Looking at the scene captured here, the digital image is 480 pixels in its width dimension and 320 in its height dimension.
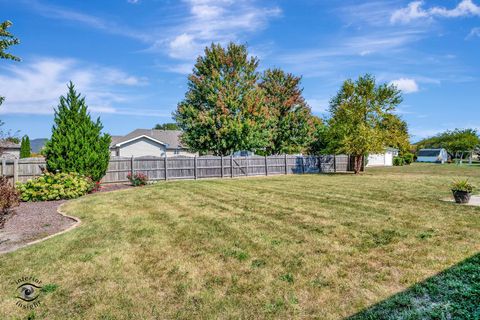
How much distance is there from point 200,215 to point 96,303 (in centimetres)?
503

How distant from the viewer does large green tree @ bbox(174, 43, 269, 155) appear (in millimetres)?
26562

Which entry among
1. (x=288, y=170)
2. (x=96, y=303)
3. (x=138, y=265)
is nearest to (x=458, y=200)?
(x=138, y=265)

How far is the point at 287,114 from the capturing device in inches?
1337

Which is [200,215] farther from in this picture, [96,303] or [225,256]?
[96,303]

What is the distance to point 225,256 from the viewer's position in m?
5.67

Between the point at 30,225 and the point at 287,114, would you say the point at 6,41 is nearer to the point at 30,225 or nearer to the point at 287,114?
the point at 30,225

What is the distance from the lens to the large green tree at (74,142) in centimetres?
1468

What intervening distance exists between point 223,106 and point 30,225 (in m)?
19.8

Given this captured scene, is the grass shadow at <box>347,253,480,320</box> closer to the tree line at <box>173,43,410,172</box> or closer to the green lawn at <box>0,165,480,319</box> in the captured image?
the green lawn at <box>0,165,480,319</box>

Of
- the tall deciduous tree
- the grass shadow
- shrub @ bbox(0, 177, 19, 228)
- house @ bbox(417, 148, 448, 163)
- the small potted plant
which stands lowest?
the grass shadow
